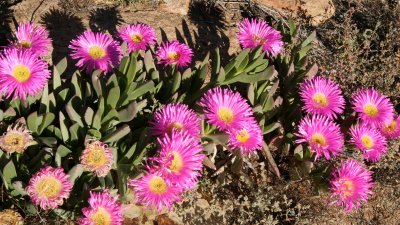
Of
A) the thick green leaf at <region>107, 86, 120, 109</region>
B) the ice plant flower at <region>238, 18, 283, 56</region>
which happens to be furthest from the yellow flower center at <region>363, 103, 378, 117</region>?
the thick green leaf at <region>107, 86, 120, 109</region>

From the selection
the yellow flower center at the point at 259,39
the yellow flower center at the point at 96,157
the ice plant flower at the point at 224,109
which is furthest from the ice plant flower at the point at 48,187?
the yellow flower center at the point at 259,39

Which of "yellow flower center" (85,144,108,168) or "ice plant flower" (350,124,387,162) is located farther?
"ice plant flower" (350,124,387,162)

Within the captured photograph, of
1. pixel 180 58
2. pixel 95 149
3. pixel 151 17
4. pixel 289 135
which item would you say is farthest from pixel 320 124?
pixel 151 17

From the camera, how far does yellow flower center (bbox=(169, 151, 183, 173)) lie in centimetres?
209

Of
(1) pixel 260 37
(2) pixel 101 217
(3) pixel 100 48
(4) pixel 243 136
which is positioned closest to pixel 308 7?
(1) pixel 260 37

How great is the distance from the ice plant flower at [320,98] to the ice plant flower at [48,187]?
138 cm

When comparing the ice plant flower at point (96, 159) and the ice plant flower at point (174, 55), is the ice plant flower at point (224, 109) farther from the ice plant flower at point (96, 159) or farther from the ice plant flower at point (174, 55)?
the ice plant flower at point (96, 159)

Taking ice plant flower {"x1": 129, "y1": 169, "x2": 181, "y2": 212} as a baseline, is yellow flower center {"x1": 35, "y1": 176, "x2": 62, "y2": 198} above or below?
above

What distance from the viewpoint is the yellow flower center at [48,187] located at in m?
1.94

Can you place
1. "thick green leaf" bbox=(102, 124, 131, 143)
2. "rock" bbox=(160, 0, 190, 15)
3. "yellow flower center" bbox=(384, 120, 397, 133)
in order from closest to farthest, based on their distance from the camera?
"thick green leaf" bbox=(102, 124, 131, 143)
"yellow flower center" bbox=(384, 120, 397, 133)
"rock" bbox=(160, 0, 190, 15)

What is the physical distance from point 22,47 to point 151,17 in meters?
1.18

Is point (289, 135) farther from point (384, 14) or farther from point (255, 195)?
point (384, 14)

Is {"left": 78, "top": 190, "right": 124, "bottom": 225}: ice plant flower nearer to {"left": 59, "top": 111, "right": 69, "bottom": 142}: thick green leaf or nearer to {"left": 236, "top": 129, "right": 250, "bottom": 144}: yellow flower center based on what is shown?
{"left": 59, "top": 111, "right": 69, "bottom": 142}: thick green leaf

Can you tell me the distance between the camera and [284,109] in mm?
2990
